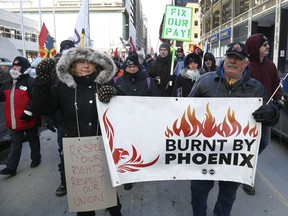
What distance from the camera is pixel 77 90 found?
2467 mm

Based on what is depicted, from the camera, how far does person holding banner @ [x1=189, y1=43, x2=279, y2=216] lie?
Answer: 2367 mm

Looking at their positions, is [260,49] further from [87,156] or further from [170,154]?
[87,156]

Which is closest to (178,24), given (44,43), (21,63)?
(21,63)

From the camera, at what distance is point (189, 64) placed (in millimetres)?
4828

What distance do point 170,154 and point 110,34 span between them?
301ft

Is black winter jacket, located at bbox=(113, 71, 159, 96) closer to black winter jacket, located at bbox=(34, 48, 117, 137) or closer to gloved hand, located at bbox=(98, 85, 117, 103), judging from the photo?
black winter jacket, located at bbox=(34, 48, 117, 137)

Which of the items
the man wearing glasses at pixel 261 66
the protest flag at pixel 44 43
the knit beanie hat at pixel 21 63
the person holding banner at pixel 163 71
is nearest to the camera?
the man wearing glasses at pixel 261 66

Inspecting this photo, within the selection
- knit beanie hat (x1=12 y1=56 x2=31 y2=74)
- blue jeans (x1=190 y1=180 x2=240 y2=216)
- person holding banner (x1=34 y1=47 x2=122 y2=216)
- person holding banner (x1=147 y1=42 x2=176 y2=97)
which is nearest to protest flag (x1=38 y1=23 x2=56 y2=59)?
person holding banner (x1=147 y1=42 x2=176 y2=97)

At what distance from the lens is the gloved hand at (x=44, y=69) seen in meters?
2.30

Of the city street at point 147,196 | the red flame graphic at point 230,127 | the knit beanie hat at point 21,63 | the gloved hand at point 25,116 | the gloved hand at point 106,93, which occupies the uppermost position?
the knit beanie hat at point 21,63

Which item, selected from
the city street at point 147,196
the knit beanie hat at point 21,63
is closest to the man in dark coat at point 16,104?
the knit beanie hat at point 21,63

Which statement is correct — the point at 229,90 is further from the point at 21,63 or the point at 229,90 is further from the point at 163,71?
the point at 163,71

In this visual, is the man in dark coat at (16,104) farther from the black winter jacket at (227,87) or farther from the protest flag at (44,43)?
the protest flag at (44,43)

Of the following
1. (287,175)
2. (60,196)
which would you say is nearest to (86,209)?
(60,196)
